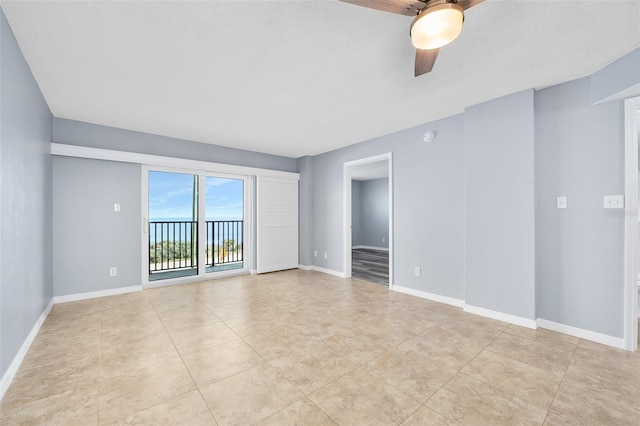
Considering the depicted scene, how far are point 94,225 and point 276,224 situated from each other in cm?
300

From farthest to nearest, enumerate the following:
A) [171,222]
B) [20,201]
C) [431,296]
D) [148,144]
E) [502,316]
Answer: [171,222]
[148,144]
[431,296]
[502,316]
[20,201]

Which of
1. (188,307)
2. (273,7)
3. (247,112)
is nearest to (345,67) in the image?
(273,7)

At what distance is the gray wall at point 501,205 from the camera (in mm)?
2824

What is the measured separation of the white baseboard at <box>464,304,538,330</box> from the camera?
9.13ft

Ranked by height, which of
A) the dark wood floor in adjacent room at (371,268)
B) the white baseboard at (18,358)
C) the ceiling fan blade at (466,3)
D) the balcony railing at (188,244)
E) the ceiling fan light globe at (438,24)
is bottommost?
the dark wood floor in adjacent room at (371,268)

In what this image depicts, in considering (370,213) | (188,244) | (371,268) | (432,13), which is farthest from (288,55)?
(370,213)

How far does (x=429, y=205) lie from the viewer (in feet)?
12.5

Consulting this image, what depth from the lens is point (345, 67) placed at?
2.39 meters

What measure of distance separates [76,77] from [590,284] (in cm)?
539

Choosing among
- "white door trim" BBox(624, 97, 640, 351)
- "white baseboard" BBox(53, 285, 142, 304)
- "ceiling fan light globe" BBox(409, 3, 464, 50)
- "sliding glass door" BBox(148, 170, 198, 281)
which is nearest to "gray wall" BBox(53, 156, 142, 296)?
"white baseboard" BBox(53, 285, 142, 304)

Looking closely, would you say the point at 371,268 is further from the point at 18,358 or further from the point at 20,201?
the point at 20,201

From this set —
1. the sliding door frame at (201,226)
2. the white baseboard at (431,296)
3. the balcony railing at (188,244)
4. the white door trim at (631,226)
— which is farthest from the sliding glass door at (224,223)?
the white door trim at (631,226)

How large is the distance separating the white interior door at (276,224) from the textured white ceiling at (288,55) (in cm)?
222

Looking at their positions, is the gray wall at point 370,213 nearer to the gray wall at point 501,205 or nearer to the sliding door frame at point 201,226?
the sliding door frame at point 201,226
